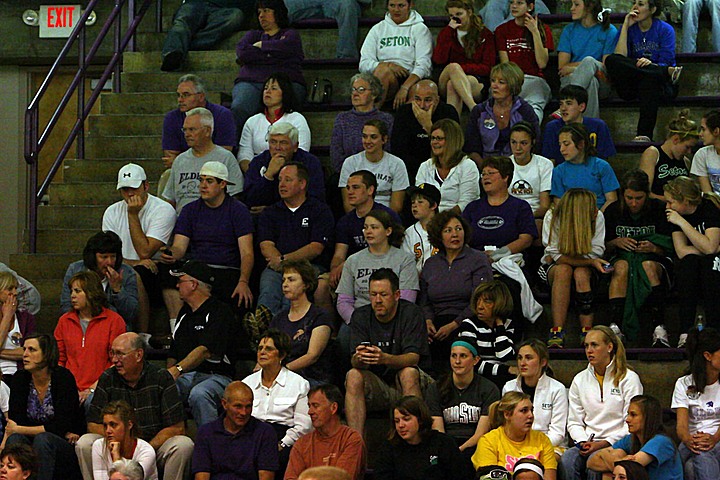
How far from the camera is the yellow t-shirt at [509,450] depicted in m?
7.22

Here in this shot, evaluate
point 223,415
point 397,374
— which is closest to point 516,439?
point 397,374

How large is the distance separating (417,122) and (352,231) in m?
1.25

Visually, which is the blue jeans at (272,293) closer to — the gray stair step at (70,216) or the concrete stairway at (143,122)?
the concrete stairway at (143,122)

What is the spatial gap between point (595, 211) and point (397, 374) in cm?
177

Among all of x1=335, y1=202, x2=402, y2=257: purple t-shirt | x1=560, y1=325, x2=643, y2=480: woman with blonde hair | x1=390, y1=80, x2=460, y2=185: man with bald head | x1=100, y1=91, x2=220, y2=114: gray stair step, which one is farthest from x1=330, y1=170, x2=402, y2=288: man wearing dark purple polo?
x1=100, y1=91, x2=220, y2=114: gray stair step

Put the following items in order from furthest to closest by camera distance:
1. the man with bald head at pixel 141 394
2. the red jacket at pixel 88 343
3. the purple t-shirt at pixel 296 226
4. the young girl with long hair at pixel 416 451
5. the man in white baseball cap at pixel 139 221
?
the man in white baseball cap at pixel 139 221 → the purple t-shirt at pixel 296 226 → the red jacket at pixel 88 343 → the man with bald head at pixel 141 394 → the young girl with long hair at pixel 416 451

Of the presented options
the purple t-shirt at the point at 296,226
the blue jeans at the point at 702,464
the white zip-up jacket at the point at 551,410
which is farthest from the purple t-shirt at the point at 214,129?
the blue jeans at the point at 702,464

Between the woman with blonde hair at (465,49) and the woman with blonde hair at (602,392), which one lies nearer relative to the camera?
the woman with blonde hair at (602,392)

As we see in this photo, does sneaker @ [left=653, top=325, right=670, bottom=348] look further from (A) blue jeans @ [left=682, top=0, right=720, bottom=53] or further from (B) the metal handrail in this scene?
(B) the metal handrail

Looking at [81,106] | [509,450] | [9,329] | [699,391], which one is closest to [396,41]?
[81,106]

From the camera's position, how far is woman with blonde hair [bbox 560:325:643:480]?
24.6 feet

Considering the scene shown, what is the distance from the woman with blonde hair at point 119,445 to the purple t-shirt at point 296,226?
6.16 ft

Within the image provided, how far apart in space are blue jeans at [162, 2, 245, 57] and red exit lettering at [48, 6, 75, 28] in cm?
166

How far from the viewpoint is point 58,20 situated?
1260 centimetres
